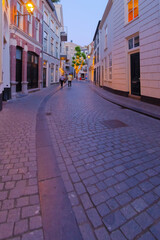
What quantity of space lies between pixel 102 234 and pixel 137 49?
34.0ft

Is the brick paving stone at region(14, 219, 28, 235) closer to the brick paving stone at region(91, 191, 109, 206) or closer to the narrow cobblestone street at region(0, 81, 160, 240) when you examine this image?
the narrow cobblestone street at region(0, 81, 160, 240)

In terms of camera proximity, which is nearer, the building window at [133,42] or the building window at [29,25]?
the building window at [133,42]

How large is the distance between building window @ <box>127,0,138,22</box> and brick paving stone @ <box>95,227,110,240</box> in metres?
11.7

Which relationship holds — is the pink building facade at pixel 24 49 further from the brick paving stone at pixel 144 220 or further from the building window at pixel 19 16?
the brick paving stone at pixel 144 220

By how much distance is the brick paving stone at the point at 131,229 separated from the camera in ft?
4.79

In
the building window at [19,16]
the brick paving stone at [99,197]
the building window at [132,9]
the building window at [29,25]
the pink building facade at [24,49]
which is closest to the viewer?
the brick paving stone at [99,197]

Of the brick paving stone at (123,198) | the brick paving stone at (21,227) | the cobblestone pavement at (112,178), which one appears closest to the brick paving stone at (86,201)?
the cobblestone pavement at (112,178)

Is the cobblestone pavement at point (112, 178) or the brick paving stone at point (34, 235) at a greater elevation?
the cobblestone pavement at point (112, 178)

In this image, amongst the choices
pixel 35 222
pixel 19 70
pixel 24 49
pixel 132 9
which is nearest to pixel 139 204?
pixel 35 222

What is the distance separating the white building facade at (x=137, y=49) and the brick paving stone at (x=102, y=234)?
25.0 feet

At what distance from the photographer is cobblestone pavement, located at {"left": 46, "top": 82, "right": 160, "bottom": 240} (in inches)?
61.7

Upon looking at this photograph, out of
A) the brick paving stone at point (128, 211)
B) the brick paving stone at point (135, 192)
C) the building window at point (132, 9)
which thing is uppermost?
the building window at point (132, 9)

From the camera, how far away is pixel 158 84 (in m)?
7.70

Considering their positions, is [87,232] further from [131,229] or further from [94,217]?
[131,229]
